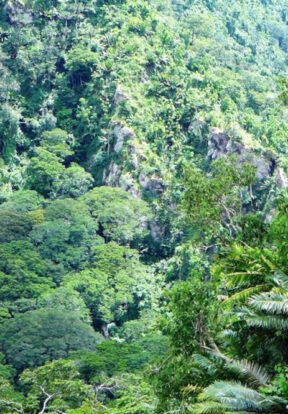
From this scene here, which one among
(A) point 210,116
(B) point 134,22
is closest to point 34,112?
(B) point 134,22

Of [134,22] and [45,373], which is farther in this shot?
[134,22]

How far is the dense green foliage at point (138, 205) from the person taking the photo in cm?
1193

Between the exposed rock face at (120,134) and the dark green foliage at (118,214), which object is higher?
the exposed rock face at (120,134)

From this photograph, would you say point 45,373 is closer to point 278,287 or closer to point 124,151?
point 278,287

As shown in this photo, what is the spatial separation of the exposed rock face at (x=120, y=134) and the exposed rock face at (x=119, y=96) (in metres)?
1.84

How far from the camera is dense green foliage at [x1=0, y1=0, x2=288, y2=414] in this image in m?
11.9

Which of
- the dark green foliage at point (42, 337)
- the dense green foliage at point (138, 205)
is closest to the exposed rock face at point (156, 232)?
the dense green foliage at point (138, 205)

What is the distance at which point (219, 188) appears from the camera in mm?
18625

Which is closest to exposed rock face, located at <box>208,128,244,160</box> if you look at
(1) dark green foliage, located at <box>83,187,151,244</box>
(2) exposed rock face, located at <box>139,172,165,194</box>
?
(2) exposed rock face, located at <box>139,172,165,194</box>

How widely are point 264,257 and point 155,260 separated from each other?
34556 millimetres

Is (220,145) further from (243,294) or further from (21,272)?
(243,294)

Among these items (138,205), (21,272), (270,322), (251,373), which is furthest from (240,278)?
(138,205)

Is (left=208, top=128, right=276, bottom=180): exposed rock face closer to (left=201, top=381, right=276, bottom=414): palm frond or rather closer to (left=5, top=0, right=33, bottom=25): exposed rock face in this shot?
(left=5, top=0, right=33, bottom=25): exposed rock face

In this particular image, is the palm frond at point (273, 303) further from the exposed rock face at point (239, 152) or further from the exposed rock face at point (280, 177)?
the exposed rock face at point (280, 177)
